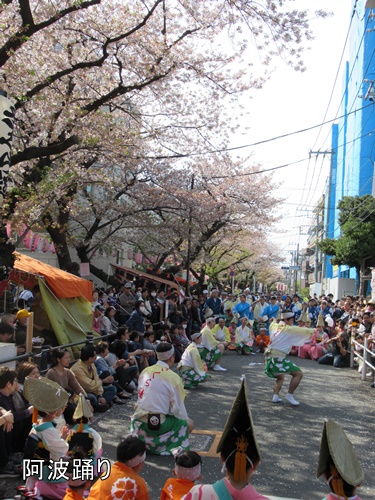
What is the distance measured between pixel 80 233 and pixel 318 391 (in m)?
15.3

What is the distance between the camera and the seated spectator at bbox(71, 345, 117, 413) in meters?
7.84

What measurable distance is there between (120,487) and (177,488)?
1.31 ft

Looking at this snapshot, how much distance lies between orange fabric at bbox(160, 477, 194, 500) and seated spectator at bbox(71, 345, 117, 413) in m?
4.41

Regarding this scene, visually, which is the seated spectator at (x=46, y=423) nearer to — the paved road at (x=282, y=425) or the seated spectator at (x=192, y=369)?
the paved road at (x=282, y=425)

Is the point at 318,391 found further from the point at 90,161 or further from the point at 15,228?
the point at 90,161

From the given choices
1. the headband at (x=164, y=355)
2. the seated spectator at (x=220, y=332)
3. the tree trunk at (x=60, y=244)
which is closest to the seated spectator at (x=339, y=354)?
Result: the seated spectator at (x=220, y=332)

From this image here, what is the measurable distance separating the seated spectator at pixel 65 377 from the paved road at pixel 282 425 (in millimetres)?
623

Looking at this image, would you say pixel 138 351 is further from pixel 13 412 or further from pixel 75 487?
pixel 75 487

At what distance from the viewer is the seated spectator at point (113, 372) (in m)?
8.91

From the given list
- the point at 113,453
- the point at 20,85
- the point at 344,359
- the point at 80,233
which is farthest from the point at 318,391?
the point at 80,233

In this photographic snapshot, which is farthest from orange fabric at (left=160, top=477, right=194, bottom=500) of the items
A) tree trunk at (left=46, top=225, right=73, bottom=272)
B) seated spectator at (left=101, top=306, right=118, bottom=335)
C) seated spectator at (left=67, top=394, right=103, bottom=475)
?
tree trunk at (left=46, top=225, right=73, bottom=272)

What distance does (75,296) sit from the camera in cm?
1235

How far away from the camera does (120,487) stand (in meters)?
3.55

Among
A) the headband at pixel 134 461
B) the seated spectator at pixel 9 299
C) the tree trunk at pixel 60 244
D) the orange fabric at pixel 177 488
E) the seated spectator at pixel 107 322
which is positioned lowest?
the orange fabric at pixel 177 488
